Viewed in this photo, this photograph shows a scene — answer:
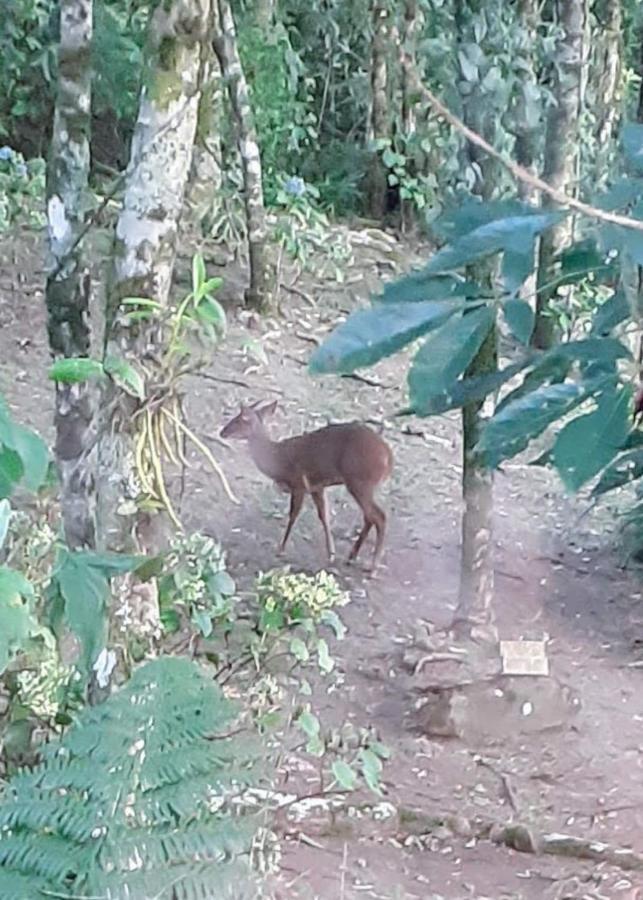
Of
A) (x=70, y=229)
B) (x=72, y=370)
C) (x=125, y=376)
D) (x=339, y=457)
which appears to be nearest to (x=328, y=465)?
(x=339, y=457)

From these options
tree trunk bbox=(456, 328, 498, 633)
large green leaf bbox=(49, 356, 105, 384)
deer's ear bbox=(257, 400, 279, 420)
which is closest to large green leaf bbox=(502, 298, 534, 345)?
large green leaf bbox=(49, 356, 105, 384)

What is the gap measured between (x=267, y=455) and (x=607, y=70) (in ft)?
16.2

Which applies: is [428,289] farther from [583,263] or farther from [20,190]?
[20,190]

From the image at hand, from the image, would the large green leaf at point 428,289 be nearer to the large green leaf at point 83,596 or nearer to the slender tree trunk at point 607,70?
the large green leaf at point 83,596

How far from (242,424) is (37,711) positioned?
11.8 ft

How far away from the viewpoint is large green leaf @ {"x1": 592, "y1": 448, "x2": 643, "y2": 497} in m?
1.63

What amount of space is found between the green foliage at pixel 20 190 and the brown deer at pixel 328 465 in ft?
11.4

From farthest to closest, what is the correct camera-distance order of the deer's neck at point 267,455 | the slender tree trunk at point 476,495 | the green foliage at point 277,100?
the green foliage at point 277,100 < the deer's neck at point 267,455 < the slender tree trunk at point 476,495

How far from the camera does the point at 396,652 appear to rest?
5.56 meters

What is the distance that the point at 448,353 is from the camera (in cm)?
128

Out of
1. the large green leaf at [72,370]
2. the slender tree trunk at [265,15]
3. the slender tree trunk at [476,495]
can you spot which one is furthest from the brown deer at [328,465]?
the slender tree trunk at [265,15]

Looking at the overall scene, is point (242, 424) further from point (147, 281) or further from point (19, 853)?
point (19, 853)

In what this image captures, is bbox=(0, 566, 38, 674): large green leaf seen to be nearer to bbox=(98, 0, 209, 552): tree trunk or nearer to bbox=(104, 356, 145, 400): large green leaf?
bbox=(104, 356, 145, 400): large green leaf

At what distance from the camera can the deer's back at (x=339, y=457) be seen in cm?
614
